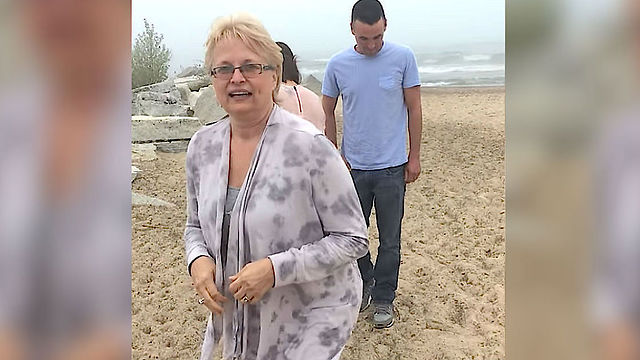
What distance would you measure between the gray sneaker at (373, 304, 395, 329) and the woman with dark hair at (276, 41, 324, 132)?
1277 mm

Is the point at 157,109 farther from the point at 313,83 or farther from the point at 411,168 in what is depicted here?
the point at 411,168

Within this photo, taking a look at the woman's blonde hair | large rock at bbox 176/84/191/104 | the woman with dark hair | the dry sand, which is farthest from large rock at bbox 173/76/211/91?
the woman's blonde hair

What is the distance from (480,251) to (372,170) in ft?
6.70

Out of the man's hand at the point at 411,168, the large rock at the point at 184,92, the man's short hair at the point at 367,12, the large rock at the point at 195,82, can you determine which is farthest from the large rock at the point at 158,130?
the man's short hair at the point at 367,12

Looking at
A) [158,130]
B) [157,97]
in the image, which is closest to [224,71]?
[158,130]

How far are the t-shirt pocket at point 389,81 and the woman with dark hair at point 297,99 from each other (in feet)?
1.65

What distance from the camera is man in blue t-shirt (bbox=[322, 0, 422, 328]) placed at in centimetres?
369

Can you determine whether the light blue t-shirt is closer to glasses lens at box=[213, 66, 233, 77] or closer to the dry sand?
the dry sand

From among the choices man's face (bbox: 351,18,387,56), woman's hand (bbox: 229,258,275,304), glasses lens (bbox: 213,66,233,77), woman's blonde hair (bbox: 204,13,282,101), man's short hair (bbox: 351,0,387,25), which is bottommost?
woman's hand (bbox: 229,258,275,304)

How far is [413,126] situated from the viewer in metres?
3.84

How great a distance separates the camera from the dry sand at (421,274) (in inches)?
156
